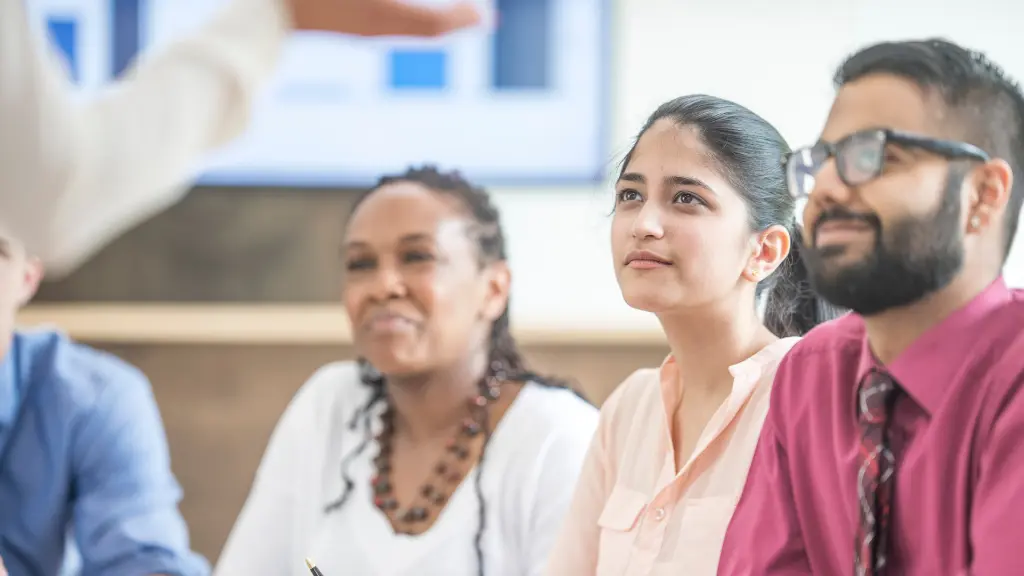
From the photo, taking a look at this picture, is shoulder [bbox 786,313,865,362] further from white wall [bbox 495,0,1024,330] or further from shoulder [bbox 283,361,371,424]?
white wall [bbox 495,0,1024,330]

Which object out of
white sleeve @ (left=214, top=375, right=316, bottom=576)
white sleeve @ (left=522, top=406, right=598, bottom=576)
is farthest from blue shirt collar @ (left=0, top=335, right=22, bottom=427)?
white sleeve @ (left=522, top=406, right=598, bottom=576)

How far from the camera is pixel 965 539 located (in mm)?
819

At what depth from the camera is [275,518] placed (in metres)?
1.64

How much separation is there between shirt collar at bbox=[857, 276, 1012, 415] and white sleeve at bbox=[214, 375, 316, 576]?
1.00 meters

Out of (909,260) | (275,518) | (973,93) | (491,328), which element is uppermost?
(973,93)

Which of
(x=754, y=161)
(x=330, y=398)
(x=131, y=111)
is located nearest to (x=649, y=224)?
(x=754, y=161)

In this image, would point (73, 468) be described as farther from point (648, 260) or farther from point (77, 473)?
point (648, 260)

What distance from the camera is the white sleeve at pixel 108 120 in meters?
0.86

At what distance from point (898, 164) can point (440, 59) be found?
1974mm

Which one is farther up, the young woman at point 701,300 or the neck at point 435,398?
the young woman at point 701,300

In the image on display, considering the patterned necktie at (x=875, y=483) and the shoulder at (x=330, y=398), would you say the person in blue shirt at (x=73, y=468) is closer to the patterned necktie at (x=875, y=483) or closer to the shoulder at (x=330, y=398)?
the shoulder at (x=330, y=398)

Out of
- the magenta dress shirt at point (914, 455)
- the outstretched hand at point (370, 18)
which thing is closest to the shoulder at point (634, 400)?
the magenta dress shirt at point (914, 455)

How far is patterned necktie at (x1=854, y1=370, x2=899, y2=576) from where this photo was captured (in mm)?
850

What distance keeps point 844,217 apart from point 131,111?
2.08 feet
